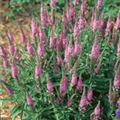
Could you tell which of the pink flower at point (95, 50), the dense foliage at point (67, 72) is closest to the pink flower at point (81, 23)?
the dense foliage at point (67, 72)

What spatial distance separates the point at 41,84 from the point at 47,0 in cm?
290

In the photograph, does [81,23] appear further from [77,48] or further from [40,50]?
[40,50]

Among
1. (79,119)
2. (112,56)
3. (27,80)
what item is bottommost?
(79,119)

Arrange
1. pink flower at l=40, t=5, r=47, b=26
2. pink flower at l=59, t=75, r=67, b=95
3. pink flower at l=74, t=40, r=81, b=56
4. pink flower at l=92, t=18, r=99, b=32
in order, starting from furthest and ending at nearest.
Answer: pink flower at l=40, t=5, r=47, b=26 → pink flower at l=92, t=18, r=99, b=32 → pink flower at l=74, t=40, r=81, b=56 → pink flower at l=59, t=75, r=67, b=95

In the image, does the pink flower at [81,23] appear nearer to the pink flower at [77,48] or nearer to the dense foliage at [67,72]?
the dense foliage at [67,72]

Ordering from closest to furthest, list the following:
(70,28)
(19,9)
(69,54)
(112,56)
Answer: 1. (69,54)
2. (112,56)
3. (70,28)
4. (19,9)

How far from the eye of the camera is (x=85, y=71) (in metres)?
3.50

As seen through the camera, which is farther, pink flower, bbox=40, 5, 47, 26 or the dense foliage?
pink flower, bbox=40, 5, 47, 26

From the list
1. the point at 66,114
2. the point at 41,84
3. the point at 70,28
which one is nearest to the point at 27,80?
the point at 41,84

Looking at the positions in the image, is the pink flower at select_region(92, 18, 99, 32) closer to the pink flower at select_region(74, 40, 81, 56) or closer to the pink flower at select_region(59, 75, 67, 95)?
the pink flower at select_region(74, 40, 81, 56)

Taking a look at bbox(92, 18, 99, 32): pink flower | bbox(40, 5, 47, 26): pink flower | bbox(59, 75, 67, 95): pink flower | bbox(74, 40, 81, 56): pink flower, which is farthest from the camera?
Answer: bbox(40, 5, 47, 26): pink flower

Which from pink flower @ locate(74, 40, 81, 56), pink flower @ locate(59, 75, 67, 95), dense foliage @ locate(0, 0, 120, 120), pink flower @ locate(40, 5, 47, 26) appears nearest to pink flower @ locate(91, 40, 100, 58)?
dense foliage @ locate(0, 0, 120, 120)

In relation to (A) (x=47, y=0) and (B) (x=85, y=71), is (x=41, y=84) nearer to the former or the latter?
(B) (x=85, y=71)

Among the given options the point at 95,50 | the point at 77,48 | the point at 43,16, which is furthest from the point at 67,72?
the point at 43,16
